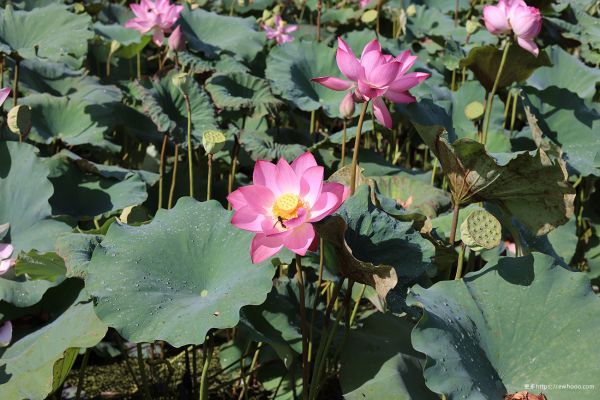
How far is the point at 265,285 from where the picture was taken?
114cm

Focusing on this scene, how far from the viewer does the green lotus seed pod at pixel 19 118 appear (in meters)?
1.62

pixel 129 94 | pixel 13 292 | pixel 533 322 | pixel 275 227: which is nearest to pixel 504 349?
pixel 533 322

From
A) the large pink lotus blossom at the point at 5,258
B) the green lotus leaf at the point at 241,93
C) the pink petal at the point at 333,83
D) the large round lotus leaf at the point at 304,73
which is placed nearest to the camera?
the pink petal at the point at 333,83

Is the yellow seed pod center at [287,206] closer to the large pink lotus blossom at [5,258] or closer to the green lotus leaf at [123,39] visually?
the large pink lotus blossom at [5,258]

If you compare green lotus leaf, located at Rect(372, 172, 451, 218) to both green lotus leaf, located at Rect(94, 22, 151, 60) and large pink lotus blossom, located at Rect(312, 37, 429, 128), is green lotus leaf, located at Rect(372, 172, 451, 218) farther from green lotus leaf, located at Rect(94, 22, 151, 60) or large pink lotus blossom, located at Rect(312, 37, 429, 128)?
green lotus leaf, located at Rect(94, 22, 151, 60)

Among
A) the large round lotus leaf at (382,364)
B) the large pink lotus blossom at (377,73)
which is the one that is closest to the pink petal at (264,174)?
the large pink lotus blossom at (377,73)

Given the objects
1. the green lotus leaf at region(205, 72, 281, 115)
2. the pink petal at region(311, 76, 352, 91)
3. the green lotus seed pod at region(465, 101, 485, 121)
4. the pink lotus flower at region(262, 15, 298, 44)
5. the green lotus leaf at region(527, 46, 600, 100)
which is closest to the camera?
the pink petal at region(311, 76, 352, 91)

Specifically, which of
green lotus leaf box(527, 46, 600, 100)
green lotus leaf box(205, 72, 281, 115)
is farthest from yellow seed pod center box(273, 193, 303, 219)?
green lotus leaf box(527, 46, 600, 100)

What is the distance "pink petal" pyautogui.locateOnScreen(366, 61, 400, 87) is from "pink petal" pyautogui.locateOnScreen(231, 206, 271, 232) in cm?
31

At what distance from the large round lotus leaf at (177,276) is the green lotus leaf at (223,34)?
3.77 feet

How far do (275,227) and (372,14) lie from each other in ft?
5.80

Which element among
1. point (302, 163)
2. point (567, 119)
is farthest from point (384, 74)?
point (567, 119)

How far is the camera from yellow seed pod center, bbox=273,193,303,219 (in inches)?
41.3

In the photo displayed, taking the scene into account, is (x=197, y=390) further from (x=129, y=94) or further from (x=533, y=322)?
(x=129, y=94)
